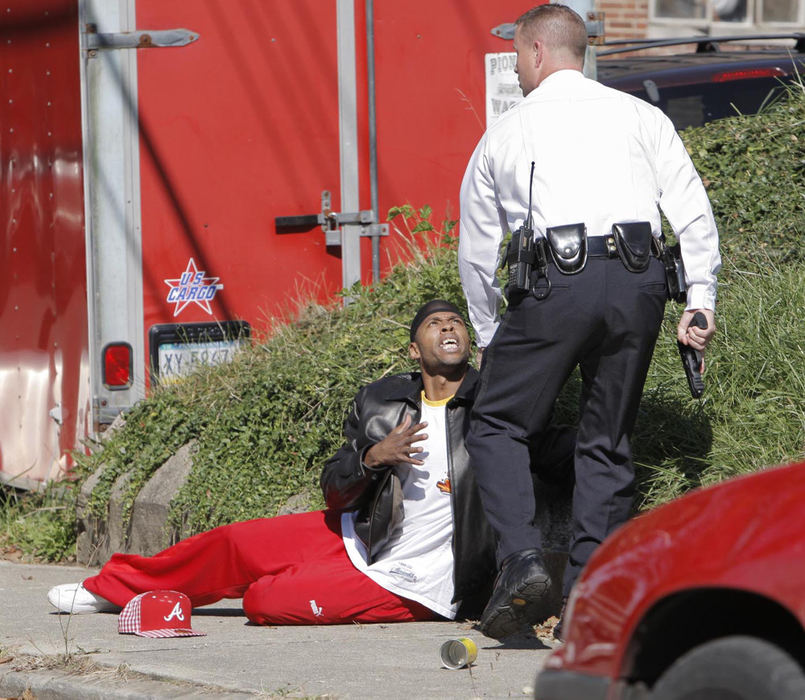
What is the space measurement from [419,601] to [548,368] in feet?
3.83

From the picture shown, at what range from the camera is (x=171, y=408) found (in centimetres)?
647

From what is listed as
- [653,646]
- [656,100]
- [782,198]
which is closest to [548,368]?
[653,646]

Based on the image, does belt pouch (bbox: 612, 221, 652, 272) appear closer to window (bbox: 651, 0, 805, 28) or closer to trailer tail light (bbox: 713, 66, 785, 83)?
trailer tail light (bbox: 713, 66, 785, 83)

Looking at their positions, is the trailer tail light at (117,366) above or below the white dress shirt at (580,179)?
below

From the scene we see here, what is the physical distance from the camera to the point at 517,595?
382 centimetres

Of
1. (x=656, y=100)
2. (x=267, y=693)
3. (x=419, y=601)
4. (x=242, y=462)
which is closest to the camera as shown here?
(x=267, y=693)

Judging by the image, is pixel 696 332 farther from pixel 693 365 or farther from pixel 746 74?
pixel 746 74

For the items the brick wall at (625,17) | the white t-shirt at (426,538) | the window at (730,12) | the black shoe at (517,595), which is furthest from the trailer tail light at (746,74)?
the window at (730,12)

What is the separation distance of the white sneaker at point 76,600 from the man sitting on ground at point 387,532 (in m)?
0.37

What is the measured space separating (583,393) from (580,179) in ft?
2.30

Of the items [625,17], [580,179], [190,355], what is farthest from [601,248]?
[625,17]

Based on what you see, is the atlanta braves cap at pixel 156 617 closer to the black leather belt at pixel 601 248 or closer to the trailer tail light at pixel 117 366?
the trailer tail light at pixel 117 366

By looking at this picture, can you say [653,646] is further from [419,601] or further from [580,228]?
[419,601]

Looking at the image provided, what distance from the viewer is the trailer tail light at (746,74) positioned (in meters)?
8.01
